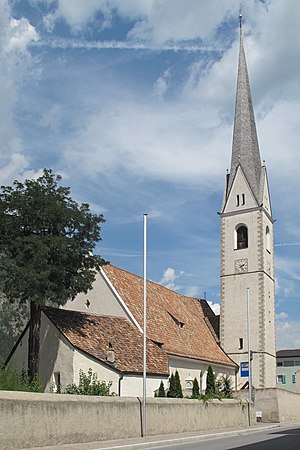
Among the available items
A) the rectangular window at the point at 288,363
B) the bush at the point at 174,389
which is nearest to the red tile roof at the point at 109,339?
the bush at the point at 174,389

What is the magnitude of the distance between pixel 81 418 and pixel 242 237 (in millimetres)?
35065

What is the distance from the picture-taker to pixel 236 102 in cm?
5841

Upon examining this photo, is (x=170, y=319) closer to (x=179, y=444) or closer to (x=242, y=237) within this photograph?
(x=242, y=237)

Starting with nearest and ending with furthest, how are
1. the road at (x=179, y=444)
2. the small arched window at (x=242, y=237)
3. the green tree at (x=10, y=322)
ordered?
the road at (x=179, y=444), the small arched window at (x=242, y=237), the green tree at (x=10, y=322)

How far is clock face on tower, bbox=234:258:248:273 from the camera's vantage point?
52.0 meters

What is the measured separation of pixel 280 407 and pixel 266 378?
6608 millimetres

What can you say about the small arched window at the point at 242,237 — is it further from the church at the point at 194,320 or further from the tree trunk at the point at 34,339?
the tree trunk at the point at 34,339

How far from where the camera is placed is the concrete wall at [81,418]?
17.5m

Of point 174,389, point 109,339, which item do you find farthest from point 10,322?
point 174,389

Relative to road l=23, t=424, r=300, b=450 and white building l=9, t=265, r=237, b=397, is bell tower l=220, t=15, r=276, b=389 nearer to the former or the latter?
white building l=9, t=265, r=237, b=397

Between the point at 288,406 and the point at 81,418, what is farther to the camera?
the point at 288,406

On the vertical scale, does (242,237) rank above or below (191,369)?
above

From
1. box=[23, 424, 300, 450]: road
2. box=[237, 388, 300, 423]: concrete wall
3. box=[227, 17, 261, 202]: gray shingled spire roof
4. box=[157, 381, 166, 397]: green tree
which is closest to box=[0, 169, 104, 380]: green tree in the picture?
box=[157, 381, 166, 397]: green tree

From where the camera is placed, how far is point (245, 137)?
5641 cm
